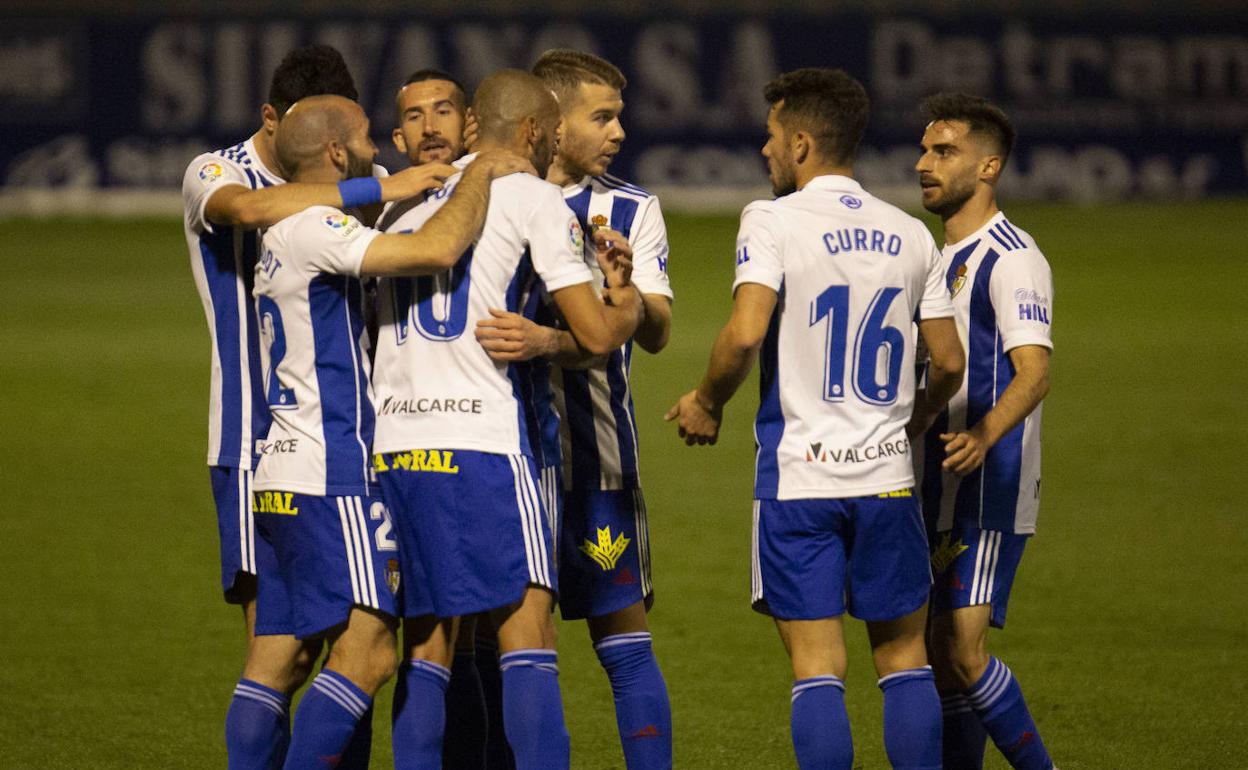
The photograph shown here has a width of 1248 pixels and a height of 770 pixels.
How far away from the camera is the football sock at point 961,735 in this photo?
4.62 metres

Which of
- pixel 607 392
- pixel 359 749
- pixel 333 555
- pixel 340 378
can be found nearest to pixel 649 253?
pixel 607 392

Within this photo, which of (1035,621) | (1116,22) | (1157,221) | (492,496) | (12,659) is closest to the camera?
(492,496)

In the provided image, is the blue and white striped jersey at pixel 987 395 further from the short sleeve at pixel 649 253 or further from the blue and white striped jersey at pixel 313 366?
the blue and white striped jersey at pixel 313 366

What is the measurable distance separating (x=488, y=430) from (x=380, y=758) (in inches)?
65.3

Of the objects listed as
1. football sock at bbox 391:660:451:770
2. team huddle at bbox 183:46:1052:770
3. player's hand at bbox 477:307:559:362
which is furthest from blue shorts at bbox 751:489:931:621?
football sock at bbox 391:660:451:770

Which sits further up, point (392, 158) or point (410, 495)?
point (392, 158)

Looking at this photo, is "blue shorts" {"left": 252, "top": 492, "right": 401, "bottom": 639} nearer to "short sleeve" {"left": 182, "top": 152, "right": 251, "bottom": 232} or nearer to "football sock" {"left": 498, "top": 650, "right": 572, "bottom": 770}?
"football sock" {"left": 498, "top": 650, "right": 572, "bottom": 770}

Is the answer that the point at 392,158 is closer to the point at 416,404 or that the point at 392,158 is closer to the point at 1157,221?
the point at 1157,221

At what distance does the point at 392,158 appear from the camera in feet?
76.3

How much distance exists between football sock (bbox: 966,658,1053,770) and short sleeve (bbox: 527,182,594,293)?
1.56 m

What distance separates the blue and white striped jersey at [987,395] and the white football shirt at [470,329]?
114 centimetres

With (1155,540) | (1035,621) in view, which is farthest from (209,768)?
(1155,540)

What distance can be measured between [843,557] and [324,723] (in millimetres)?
1300

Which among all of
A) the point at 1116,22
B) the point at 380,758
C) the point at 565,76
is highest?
the point at 1116,22
